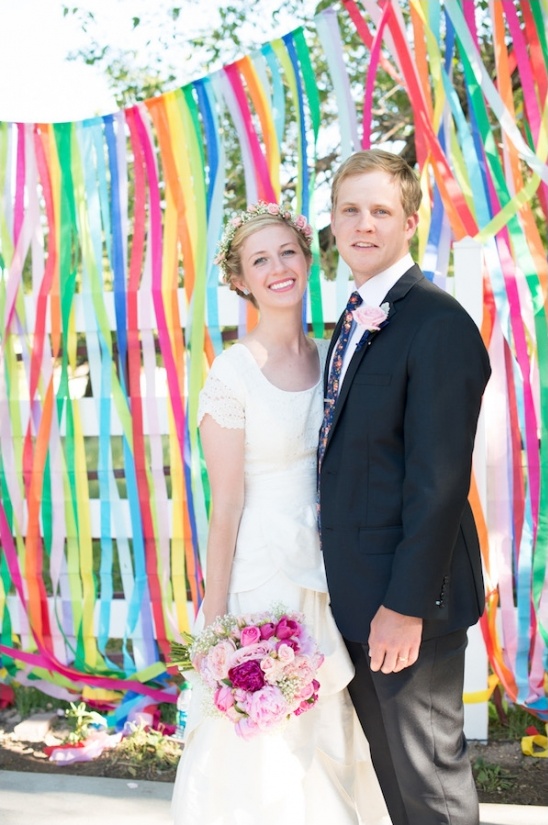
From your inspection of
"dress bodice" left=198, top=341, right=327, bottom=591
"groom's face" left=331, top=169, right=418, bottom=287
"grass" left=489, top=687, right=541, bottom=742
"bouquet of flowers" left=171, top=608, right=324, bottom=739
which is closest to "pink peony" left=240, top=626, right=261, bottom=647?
"bouquet of flowers" left=171, top=608, right=324, bottom=739

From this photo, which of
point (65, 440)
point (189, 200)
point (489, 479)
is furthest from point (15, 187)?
point (489, 479)

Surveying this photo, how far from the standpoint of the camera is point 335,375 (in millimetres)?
2158

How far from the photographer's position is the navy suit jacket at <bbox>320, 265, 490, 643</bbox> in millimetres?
1905

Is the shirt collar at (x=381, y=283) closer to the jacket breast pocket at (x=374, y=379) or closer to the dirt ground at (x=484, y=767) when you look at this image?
the jacket breast pocket at (x=374, y=379)

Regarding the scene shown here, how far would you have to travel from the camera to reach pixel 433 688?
2068 millimetres

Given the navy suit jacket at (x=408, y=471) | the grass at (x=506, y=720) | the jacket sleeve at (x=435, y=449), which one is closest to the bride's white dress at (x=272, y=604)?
the navy suit jacket at (x=408, y=471)

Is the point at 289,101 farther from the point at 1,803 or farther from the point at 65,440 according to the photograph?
the point at 1,803

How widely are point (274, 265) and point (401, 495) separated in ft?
2.25

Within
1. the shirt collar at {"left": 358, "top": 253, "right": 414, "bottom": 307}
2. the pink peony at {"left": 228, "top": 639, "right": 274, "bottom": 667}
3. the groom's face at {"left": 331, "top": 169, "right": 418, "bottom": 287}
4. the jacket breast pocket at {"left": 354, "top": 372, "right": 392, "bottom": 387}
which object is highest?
the groom's face at {"left": 331, "top": 169, "right": 418, "bottom": 287}

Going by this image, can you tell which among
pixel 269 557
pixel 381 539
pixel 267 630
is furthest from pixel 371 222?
pixel 267 630

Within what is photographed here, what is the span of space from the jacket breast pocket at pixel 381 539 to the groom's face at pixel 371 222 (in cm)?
59

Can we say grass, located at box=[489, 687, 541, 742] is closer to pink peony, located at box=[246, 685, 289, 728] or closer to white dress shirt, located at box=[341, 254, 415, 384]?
pink peony, located at box=[246, 685, 289, 728]

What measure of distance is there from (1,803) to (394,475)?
5.95ft

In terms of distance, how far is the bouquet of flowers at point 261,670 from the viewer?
195cm
